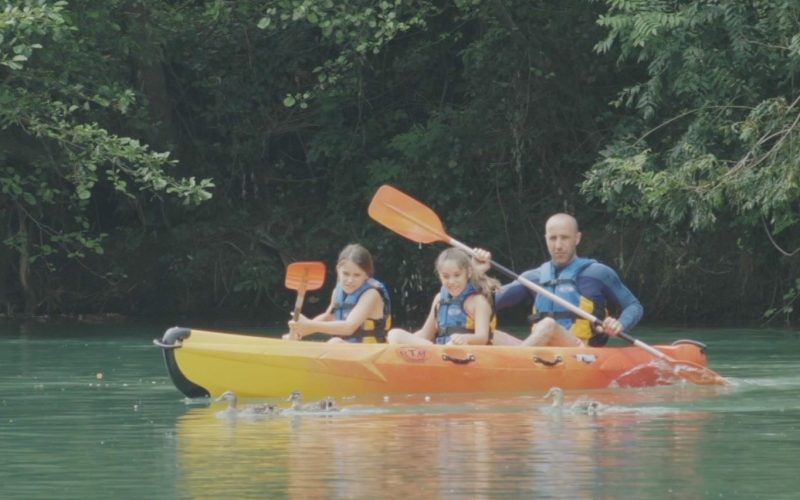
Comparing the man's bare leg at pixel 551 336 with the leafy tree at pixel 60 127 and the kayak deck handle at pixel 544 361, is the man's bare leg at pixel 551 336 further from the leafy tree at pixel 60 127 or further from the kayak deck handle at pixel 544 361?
the leafy tree at pixel 60 127

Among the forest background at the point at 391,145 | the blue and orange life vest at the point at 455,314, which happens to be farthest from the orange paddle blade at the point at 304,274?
the forest background at the point at 391,145

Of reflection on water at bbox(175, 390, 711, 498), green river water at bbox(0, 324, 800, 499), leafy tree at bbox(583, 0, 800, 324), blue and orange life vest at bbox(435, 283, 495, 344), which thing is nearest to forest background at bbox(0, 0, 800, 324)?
leafy tree at bbox(583, 0, 800, 324)

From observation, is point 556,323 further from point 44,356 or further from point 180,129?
point 180,129

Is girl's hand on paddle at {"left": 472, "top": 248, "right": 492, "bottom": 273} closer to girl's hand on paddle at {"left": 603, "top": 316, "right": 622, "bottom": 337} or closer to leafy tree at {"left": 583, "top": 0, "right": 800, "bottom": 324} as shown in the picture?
girl's hand on paddle at {"left": 603, "top": 316, "right": 622, "bottom": 337}

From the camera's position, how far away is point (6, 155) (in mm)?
16891

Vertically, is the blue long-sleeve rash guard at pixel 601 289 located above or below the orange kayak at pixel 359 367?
above

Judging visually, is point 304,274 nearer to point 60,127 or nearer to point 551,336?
point 551,336

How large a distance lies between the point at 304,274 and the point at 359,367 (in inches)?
23.6

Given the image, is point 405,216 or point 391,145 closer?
point 405,216

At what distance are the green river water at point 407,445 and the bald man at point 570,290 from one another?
1.62 ft

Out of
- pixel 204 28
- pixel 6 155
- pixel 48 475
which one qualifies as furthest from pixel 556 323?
pixel 204 28

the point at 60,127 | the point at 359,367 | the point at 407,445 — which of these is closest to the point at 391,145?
the point at 60,127

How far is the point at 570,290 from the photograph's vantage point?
11164mm

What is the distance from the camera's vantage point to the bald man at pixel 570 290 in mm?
11109
